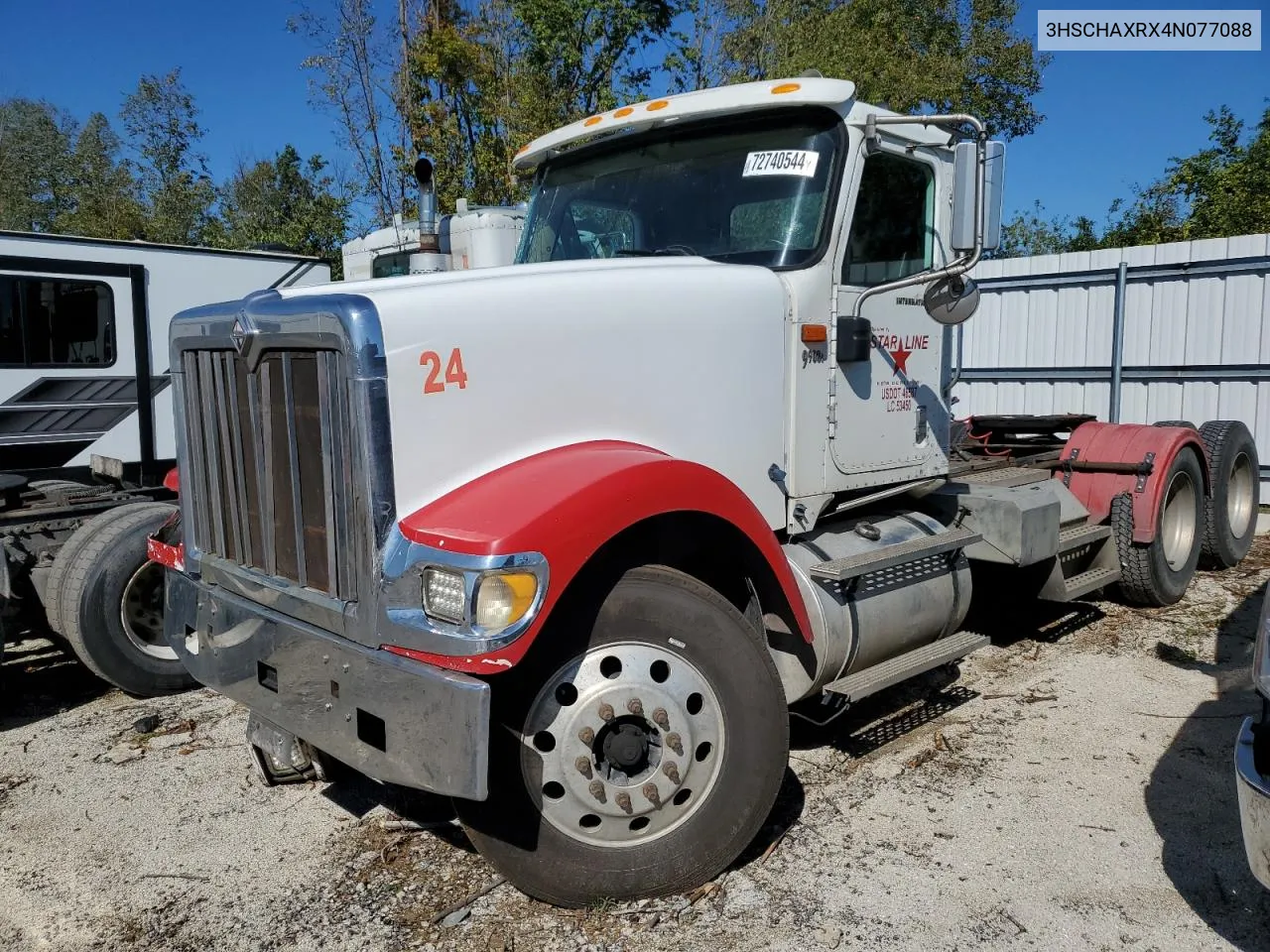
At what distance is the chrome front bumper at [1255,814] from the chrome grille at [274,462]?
8.34ft

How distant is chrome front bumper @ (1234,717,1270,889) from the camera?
2537mm

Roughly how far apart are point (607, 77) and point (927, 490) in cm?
Result: 1362

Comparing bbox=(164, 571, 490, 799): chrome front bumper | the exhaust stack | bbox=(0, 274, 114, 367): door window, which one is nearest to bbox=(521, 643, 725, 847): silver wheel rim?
bbox=(164, 571, 490, 799): chrome front bumper

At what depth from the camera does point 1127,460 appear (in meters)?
6.46

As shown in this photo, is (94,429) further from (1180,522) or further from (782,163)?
(1180,522)

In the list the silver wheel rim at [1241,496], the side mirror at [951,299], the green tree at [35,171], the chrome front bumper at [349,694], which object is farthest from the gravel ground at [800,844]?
the green tree at [35,171]

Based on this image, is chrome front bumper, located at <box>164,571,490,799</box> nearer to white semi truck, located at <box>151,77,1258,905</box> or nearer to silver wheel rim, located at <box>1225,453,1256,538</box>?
white semi truck, located at <box>151,77,1258,905</box>

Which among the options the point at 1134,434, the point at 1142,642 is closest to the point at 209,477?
the point at 1142,642

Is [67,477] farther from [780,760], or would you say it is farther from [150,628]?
[780,760]

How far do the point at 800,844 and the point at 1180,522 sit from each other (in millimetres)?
4895

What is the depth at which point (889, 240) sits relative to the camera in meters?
4.37

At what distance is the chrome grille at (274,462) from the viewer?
9.17 feet

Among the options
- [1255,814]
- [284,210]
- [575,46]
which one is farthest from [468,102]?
[1255,814]

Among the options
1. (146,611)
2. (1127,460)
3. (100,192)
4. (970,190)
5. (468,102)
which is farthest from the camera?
(100,192)
